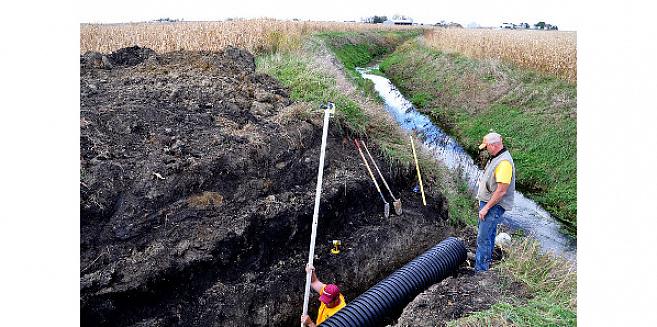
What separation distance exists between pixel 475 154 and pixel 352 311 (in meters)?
7.34

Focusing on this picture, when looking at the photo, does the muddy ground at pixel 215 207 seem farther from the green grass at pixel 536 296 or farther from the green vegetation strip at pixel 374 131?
the green grass at pixel 536 296

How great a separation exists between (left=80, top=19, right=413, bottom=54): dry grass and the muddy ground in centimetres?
300

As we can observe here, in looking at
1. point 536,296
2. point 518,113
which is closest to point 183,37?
point 518,113

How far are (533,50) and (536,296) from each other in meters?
11.2

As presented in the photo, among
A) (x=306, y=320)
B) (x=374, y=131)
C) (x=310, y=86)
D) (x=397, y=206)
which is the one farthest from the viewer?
(x=310, y=86)

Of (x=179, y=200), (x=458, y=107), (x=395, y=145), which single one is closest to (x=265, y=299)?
(x=179, y=200)

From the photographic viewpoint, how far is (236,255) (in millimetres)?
4902

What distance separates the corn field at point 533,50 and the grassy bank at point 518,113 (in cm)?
31

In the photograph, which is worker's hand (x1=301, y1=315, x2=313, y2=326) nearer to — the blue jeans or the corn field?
the blue jeans

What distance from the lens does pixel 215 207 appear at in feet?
16.5

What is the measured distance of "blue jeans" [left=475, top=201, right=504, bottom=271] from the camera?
4.80 metres

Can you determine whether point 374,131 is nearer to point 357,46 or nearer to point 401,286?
point 401,286

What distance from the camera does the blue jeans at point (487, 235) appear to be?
480cm

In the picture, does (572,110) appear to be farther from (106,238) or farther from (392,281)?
(106,238)
